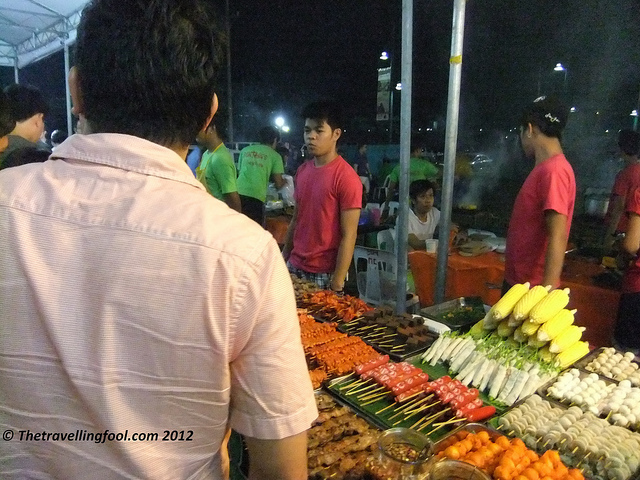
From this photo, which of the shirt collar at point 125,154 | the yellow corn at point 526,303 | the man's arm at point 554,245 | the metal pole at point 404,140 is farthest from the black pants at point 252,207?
the shirt collar at point 125,154

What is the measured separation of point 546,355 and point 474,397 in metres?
0.69

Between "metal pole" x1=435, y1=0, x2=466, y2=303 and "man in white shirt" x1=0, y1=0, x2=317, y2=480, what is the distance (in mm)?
3371

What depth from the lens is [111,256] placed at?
1.00m

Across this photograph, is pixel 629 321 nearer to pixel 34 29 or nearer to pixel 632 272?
pixel 632 272

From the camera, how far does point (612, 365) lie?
9.32ft

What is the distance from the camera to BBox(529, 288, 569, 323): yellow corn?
275 centimetres

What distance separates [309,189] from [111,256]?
349 cm

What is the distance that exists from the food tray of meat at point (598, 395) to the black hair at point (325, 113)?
9.40 feet

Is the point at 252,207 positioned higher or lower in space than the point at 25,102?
lower

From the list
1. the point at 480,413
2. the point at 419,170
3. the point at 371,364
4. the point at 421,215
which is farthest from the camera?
the point at 419,170

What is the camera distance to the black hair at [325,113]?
429 centimetres

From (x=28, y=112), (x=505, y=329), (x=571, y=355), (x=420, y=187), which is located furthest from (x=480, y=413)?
(x=28, y=112)

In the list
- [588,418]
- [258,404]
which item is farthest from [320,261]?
[258,404]

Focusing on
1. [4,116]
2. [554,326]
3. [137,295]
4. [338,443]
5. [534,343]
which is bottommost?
[338,443]
